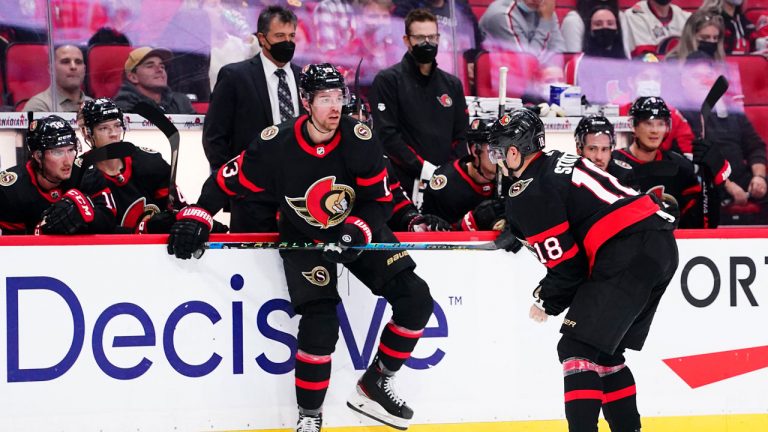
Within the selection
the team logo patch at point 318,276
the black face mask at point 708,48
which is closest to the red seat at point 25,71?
the team logo patch at point 318,276

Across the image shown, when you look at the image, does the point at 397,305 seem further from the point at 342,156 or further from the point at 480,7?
the point at 480,7

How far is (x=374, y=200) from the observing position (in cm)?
358

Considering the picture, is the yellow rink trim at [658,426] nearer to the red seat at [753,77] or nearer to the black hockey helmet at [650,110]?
the black hockey helmet at [650,110]

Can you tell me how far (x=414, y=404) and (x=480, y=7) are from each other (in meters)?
3.22

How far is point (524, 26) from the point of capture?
635 centimetres

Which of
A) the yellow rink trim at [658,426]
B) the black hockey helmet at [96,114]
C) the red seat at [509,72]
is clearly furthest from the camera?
the red seat at [509,72]

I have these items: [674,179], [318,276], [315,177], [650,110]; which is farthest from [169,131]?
[674,179]

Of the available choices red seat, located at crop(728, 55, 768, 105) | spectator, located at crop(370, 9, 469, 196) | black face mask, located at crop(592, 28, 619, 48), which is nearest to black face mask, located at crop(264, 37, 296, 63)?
spectator, located at crop(370, 9, 469, 196)

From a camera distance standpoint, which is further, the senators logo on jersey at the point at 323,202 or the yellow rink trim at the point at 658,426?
the yellow rink trim at the point at 658,426

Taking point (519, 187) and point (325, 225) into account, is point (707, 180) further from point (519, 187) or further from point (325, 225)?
point (325, 225)

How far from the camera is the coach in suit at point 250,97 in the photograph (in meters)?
4.15

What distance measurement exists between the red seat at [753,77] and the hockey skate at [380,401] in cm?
398

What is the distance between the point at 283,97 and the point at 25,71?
1.84 metres

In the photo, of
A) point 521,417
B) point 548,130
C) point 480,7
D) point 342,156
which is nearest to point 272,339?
point 342,156
